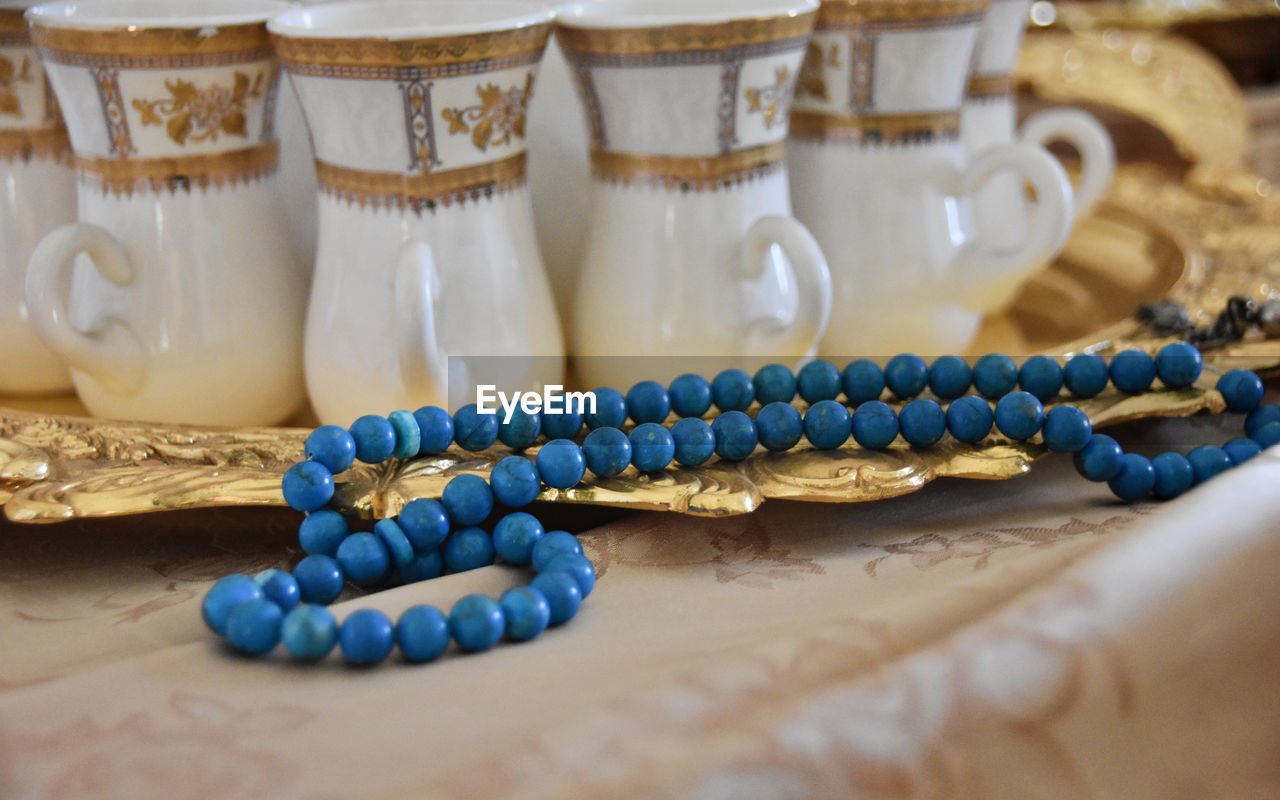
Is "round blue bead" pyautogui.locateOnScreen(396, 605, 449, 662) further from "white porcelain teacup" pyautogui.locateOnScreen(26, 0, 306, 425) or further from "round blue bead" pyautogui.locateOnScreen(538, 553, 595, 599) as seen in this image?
"white porcelain teacup" pyautogui.locateOnScreen(26, 0, 306, 425)

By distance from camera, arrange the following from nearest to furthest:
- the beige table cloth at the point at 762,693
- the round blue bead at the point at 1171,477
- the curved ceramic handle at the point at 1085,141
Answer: the beige table cloth at the point at 762,693 < the round blue bead at the point at 1171,477 < the curved ceramic handle at the point at 1085,141

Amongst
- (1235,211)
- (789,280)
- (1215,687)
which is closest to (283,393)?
(789,280)

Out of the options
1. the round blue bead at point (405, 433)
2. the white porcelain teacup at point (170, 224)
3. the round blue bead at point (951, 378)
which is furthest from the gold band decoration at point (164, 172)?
the round blue bead at point (951, 378)

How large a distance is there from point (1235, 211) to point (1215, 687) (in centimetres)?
35

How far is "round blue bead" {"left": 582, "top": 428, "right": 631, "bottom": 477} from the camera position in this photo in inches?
10.2

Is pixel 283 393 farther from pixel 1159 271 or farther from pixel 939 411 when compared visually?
pixel 1159 271

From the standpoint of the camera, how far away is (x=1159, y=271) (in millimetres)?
443

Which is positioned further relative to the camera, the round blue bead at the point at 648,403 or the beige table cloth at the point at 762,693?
the round blue bead at the point at 648,403

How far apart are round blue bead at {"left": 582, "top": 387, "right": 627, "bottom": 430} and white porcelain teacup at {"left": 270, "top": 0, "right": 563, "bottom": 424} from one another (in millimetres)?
35

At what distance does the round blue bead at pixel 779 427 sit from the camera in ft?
0.88

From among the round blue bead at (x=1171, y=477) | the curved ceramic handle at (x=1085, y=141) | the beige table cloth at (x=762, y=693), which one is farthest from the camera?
the curved ceramic handle at (x=1085, y=141)

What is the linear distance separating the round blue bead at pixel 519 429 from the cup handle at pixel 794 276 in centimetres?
7

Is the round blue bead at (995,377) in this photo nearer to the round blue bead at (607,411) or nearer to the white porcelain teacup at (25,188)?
the round blue bead at (607,411)

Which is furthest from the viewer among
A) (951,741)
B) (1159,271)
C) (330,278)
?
(1159,271)
